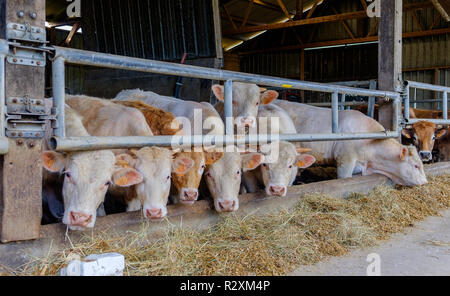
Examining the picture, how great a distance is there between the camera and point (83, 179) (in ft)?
10.4

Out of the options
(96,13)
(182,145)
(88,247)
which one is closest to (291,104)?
(182,145)

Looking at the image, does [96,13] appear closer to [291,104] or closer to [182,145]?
[291,104]

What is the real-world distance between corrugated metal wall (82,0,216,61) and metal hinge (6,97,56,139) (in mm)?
7463

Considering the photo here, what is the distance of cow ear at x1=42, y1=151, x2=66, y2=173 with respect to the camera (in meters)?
3.15

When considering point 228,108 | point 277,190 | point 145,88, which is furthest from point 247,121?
point 145,88

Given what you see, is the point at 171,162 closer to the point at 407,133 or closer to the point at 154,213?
the point at 154,213

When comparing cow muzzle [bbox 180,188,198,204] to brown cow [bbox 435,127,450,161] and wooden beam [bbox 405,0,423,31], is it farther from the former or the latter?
wooden beam [bbox 405,0,423,31]

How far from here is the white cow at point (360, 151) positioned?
6223mm

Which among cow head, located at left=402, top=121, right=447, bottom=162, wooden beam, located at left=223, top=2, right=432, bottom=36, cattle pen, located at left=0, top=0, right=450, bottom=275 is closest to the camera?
cattle pen, located at left=0, top=0, right=450, bottom=275

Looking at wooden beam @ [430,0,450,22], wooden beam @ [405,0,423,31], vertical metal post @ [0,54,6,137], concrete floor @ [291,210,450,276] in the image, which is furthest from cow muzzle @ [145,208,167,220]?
wooden beam @ [405,0,423,31]

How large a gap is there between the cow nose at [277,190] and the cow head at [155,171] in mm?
951

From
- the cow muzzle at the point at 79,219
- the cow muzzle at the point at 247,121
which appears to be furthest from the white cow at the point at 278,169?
the cow muzzle at the point at 79,219

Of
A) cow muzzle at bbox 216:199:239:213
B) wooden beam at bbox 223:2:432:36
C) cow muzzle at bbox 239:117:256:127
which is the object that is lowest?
cow muzzle at bbox 216:199:239:213
